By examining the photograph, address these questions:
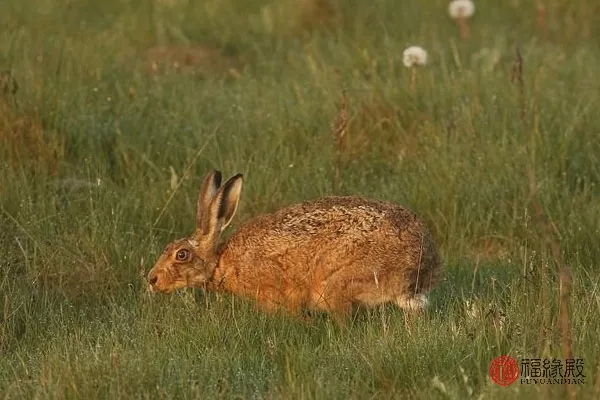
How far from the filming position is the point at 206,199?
6336 millimetres

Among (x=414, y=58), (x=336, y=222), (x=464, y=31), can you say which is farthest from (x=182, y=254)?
(x=464, y=31)

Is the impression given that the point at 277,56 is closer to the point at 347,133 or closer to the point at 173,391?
the point at 347,133

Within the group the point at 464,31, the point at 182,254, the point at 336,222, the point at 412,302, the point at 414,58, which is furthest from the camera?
the point at 464,31

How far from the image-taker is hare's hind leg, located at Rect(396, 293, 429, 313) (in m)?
5.65

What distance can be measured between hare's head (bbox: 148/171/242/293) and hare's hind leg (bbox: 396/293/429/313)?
1129 millimetres

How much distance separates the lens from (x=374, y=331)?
5402 mm

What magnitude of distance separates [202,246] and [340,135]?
1496 mm

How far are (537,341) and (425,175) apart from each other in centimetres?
248

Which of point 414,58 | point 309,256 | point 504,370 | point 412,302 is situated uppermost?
point 414,58

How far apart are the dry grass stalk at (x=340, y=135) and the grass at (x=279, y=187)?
3cm

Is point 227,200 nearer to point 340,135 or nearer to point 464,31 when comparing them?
point 340,135

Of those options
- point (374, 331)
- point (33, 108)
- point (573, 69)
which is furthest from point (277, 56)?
point (374, 331)

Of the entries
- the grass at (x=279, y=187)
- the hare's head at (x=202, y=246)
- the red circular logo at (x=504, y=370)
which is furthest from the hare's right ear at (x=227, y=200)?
the red circular logo at (x=504, y=370)

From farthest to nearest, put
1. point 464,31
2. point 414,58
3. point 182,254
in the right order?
1. point 464,31
2. point 414,58
3. point 182,254
